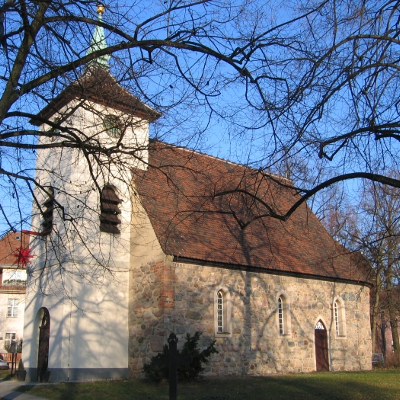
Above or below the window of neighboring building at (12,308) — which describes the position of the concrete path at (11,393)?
below

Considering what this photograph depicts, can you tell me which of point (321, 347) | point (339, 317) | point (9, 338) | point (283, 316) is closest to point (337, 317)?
point (339, 317)

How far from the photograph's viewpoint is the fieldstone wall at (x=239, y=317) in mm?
16547

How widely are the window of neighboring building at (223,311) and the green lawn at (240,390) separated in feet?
9.39

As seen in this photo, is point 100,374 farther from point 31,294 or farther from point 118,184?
point 118,184

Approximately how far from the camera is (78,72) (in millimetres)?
7688

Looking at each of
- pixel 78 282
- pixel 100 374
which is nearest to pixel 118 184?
pixel 78 282

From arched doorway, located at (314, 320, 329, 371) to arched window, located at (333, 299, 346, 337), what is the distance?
1.20 m

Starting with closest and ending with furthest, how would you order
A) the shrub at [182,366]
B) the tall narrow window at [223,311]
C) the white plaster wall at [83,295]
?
the shrub at [182,366]
the white plaster wall at [83,295]
the tall narrow window at [223,311]

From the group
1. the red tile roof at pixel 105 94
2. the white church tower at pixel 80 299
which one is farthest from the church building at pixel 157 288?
the red tile roof at pixel 105 94

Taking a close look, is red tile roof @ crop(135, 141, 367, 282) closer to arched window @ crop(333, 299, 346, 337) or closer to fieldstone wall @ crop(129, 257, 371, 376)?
fieldstone wall @ crop(129, 257, 371, 376)

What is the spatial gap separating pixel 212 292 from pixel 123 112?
10.8m

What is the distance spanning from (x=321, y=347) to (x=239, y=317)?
5149mm

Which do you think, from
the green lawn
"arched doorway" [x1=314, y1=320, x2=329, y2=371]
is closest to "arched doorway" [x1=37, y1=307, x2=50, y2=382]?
the green lawn

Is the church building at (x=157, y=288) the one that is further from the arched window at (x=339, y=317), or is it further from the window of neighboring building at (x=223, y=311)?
the arched window at (x=339, y=317)
